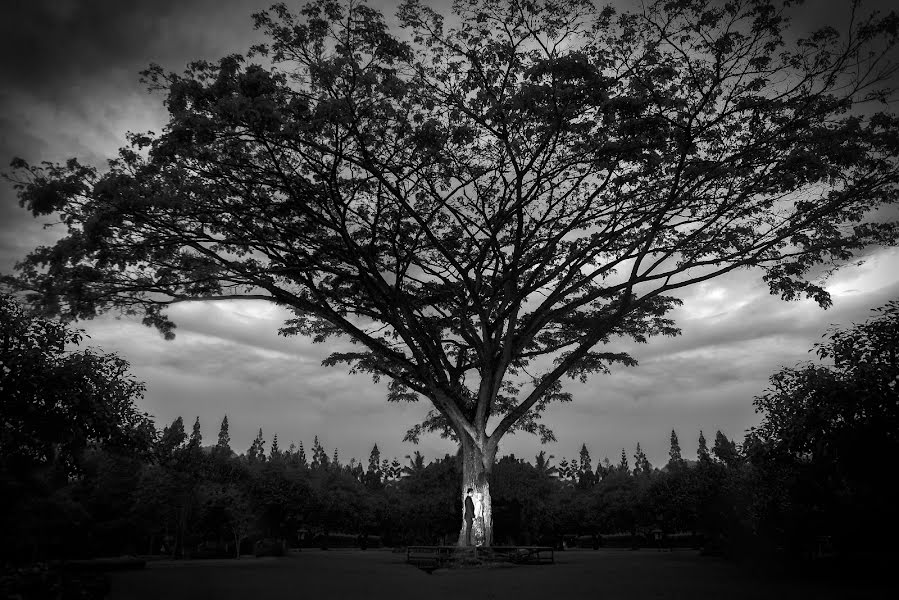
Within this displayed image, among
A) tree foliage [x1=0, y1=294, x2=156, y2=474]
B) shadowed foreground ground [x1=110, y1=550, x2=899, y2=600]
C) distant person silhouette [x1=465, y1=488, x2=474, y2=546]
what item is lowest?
shadowed foreground ground [x1=110, y1=550, x2=899, y2=600]

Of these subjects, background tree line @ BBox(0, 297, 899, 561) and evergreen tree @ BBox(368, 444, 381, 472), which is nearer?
background tree line @ BBox(0, 297, 899, 561)

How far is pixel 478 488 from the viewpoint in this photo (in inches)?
736

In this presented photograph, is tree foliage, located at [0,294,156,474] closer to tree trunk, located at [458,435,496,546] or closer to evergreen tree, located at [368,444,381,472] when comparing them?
tree trunk, located at [458,435,496,546]

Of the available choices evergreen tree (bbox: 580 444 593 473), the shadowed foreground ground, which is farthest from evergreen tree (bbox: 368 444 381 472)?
the shadowed foreground ground

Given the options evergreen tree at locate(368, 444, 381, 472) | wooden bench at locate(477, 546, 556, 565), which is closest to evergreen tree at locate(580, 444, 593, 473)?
evergreen tree at locate(368, 444, 381, 472)

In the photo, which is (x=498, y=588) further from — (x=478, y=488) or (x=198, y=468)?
(x=198, y=468)

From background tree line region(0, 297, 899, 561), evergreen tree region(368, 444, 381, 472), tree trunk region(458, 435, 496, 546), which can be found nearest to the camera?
background tree line region(0, 297, 899, 561)

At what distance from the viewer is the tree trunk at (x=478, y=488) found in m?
18.4

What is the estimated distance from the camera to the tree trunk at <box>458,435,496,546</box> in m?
18.4

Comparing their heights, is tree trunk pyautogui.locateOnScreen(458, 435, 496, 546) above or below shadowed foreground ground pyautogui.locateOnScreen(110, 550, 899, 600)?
above

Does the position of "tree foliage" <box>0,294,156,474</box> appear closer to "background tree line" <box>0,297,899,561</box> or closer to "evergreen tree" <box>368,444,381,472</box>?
"background tree line" <box>0,297,899,561</box>

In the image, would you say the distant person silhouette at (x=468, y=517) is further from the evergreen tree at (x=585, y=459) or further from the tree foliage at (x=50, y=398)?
the evergreen tree at (x=585, y=459)

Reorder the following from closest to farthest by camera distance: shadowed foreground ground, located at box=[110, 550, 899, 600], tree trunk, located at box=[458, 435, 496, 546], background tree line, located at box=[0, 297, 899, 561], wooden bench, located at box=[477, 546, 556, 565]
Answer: shadowed foreground ground, located at box=[110, 550, 899, 600]
background tree line, located at box=[0, 297, 899, 561]
wooden bench, located at box=[477, 546, 556, 565]
tree trunk, located at box=[458, 435, 496, 546]

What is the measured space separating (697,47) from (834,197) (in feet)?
19.1
